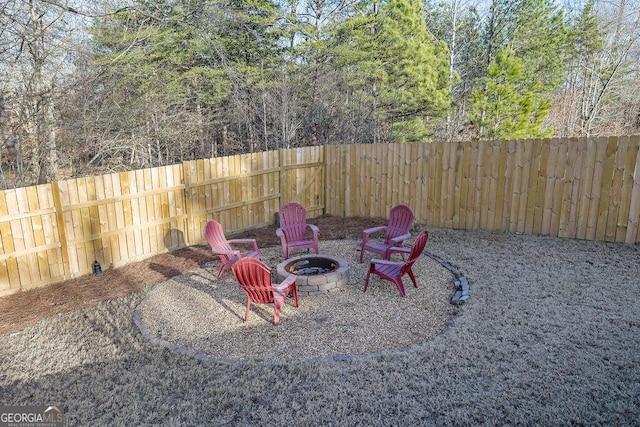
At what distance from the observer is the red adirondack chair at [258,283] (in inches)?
163

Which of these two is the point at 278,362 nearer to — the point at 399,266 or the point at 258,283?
the point at 258,283

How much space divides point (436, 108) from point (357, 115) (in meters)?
2.63

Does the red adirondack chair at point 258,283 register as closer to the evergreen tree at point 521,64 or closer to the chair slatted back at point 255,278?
the chair slatted back at point 255,278

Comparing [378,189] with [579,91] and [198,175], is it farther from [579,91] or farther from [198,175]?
[579,91]

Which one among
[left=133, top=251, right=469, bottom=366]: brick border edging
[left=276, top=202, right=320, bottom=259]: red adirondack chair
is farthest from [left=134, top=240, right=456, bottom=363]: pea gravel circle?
[left=276, top=202, right=320, bottom=259]: red adirondack chair

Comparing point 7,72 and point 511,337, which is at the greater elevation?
point 7,72

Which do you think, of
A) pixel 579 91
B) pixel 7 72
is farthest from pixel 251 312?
pixel 579 91

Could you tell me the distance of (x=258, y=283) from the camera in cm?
423

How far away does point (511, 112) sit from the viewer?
11898 millimetres

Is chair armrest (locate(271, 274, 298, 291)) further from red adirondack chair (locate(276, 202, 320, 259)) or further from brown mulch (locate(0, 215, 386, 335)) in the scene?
brown mulch (locate(0, 215, 386, 335))

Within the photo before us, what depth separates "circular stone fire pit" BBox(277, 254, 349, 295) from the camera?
497 cm

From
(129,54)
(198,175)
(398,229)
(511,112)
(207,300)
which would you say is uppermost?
(129,54)

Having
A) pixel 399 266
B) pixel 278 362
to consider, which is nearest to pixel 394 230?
pixel 399 266

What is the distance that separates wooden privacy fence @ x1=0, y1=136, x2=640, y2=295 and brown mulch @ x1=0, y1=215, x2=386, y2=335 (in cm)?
20
